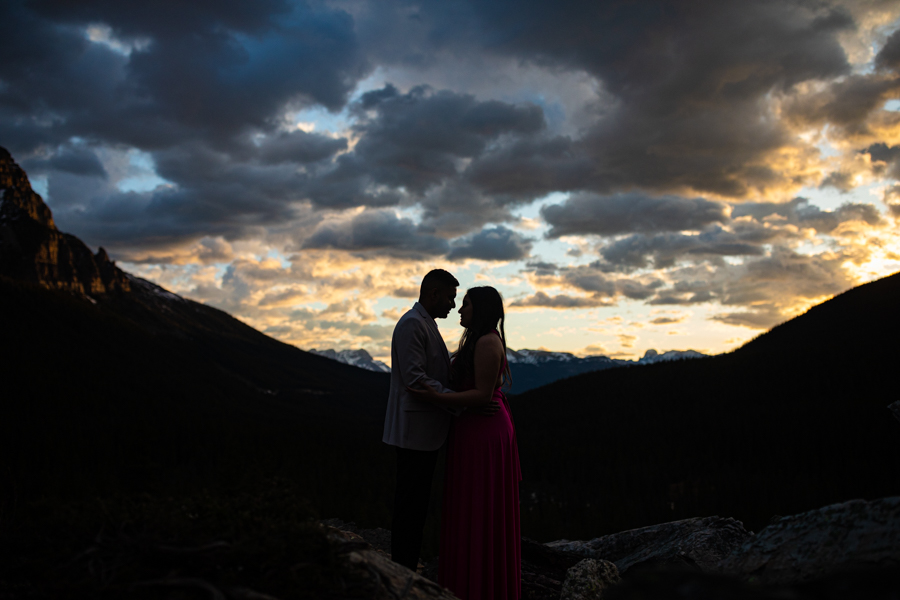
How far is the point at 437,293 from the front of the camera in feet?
18.4

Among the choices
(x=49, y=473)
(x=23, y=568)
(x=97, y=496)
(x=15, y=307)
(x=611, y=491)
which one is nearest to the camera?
(x=23, y=568)

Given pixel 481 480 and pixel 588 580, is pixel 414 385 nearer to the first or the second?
pixel 481 480

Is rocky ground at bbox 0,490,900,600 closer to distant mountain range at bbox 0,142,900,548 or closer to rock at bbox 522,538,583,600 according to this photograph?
rock at bbox 522,538,583,600

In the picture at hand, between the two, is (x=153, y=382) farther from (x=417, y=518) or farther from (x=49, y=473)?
(x=417, y=518)

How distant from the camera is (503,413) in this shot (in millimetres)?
5656

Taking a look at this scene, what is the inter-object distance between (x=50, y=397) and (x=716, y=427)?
13026cm

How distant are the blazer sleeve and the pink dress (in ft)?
1.71

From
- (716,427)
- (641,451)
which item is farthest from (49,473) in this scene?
(716,427)

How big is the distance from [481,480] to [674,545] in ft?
13.6

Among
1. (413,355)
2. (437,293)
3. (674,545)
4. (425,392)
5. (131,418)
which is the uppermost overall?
(437,293)

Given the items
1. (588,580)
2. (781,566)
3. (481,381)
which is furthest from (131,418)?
(781,566)

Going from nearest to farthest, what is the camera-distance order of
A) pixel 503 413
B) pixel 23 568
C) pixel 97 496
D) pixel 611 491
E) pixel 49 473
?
1. pixel 23 568
2. pixel 97 496
3. pixel 503 413
4. pixel 611 491
5. pixel 49 473

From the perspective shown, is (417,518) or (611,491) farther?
(611,491)

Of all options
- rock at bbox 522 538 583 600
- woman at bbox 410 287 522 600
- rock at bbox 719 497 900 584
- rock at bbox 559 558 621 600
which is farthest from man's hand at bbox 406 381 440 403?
rock at bbox 522 538 583 600
